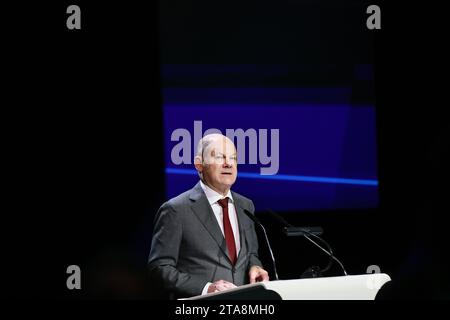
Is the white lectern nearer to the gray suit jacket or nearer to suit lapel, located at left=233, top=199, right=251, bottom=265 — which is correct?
the gray suit jacket

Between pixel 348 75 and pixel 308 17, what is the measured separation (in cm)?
42

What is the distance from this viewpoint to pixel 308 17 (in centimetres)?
407

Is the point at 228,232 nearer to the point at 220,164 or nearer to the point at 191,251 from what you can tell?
the point at 191,251

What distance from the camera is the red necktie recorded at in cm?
335

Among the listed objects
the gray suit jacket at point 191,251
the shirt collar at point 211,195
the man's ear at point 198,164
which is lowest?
the gray suit jacket at point 191,251

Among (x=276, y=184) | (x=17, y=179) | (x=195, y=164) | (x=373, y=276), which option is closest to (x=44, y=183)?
(x=17, y=179)

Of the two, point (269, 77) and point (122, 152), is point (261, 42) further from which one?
point (122, 152)

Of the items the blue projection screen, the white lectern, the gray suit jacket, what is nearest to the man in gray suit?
the gray suit jacket

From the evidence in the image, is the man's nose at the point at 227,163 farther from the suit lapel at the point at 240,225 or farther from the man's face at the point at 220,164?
the suit lapel at the point at 240,225

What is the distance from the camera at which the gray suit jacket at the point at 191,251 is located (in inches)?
123

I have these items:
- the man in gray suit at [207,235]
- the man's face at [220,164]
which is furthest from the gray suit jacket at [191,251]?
the man's face at [220,164]

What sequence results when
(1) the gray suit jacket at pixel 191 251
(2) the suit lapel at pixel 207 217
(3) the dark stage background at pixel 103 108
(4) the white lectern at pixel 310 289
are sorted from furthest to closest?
(3) the dark stage background at pixel 103 108, (2) the suit lapel at pixel 207 217, (1) the gray suit jacket at pixel 191 251, (4) the white lectern at pixel 310 289

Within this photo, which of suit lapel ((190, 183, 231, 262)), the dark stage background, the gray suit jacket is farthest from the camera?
the dark stage background

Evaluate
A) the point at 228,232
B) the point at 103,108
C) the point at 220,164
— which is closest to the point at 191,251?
the point at 228,232
